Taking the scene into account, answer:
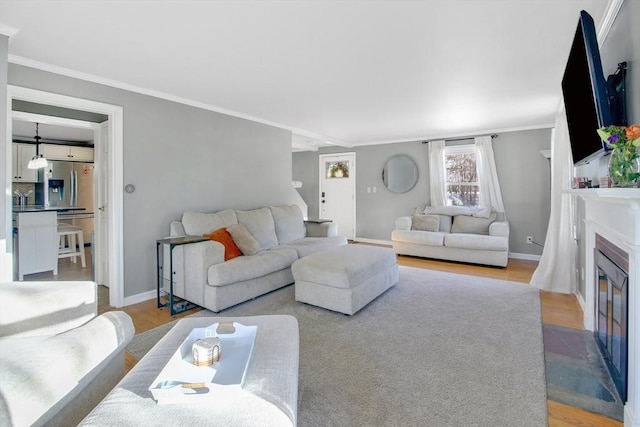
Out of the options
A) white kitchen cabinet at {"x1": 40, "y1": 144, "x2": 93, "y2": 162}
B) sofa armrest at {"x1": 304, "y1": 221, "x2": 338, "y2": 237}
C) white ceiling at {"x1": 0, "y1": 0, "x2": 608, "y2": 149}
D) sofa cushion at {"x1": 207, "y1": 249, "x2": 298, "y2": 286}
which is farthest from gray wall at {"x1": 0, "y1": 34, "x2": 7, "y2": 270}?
white kitchen cabinet at {"x1": 40, "y1": 144, "x2": 93, "y2": 162}

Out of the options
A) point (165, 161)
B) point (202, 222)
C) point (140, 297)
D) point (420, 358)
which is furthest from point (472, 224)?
point (140, 297)

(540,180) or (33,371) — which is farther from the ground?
(540,180)

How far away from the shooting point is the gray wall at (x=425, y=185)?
5238mm

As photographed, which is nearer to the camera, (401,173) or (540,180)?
(540,180)

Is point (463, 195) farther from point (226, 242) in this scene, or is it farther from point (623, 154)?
point (623, 154)

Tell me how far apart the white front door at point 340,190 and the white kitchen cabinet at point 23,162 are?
18.9 ft

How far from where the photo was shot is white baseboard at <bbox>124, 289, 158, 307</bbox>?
10.7 ft

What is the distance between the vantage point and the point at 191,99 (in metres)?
3.71

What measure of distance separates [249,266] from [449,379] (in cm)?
198

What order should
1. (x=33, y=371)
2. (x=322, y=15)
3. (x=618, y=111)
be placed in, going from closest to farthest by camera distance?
(x=33, y=371) < (x=618, y=111) < (x=322, y=15)

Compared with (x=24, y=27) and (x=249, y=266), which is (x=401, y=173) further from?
(x=24, y=27)

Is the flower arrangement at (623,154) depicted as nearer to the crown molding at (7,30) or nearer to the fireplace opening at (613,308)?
the fireplace opening at (613,308)

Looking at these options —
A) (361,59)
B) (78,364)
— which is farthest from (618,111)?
Result: (78,364)

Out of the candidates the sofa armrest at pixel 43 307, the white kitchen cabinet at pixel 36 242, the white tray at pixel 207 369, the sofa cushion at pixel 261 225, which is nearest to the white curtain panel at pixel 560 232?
the sofa cushion at pixel 261 225
